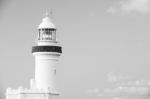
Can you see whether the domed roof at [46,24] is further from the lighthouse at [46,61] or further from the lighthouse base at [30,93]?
the lighthouse base at [30,93]

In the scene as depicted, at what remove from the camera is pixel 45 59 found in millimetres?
58719

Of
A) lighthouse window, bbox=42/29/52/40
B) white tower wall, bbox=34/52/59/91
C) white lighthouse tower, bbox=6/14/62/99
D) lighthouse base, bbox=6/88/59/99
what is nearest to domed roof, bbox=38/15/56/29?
white lighthouse tower, bbox=6/14/62/99

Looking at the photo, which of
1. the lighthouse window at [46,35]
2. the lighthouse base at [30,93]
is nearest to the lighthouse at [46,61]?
the lighthouse window at [46,35]

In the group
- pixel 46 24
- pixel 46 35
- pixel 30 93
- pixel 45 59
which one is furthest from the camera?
pixel 46 35

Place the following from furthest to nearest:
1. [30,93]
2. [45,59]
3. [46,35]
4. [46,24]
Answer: [46,35] < [46,24] < [45,59] < [30,93]

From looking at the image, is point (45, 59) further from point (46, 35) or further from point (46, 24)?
point (46, 24)

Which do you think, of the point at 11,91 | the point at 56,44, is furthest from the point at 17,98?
the point at 56,44

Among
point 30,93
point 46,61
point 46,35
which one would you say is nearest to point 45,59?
point 46,61

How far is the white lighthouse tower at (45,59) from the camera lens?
58469 millimetres

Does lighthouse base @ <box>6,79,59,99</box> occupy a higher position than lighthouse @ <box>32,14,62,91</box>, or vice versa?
lighthouse @ <box>32,14,62,91</box>

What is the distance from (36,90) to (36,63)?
2450 millimetres

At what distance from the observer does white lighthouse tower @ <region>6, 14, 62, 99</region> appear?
5847 centimetres

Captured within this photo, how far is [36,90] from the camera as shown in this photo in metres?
57.7

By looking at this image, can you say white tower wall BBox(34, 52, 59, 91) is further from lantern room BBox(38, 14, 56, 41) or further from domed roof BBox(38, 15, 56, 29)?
domed roof BBox(38, 15, 56, 29)
